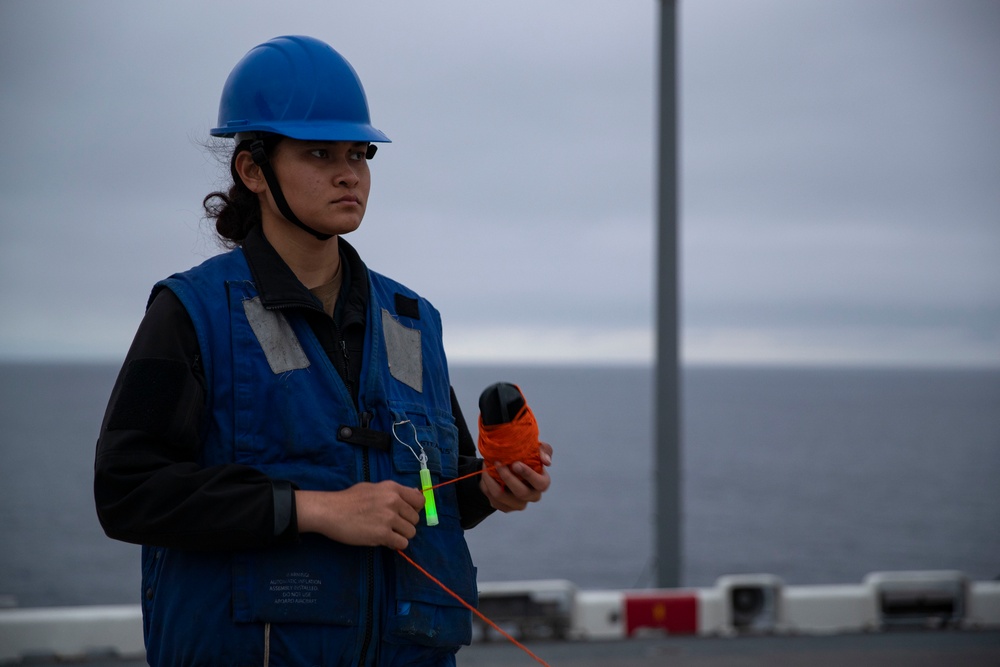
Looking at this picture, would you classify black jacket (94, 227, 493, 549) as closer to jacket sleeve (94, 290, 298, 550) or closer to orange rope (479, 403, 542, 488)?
jacket sleeve (94, 290, 298, 550)

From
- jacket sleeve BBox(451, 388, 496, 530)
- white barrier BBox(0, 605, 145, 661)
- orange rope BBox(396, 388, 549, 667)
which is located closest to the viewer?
orange rope BBox(396, 388, 549, 667)

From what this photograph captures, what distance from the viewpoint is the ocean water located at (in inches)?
2016

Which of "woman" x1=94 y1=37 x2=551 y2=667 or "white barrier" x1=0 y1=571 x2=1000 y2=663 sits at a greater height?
"woman" x1=94 y1=37 x2=551 y2=667

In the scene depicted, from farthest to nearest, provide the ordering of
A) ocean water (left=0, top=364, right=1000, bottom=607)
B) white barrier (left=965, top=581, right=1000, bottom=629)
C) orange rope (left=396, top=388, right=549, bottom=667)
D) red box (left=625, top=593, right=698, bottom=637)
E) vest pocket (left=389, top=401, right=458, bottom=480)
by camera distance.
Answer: ocean water (left=0, top=364, right=1000, bottom=607), white barrier (left=965, top=581, right=1000, bottom=629), red box (left=625, top=593, right=698, bottom=637), orange rope (left=396, top=388, right=549, bottom=667), vest pocket (left=389, top=401, right=458, bottom=480)

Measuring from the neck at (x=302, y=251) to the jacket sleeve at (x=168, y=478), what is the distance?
0.41m

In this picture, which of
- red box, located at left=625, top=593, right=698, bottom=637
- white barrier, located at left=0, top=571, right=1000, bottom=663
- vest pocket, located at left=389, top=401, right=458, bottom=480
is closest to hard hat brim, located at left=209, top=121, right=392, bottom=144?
vest pocket, located at left=389, top=401, right=458, bottom=480

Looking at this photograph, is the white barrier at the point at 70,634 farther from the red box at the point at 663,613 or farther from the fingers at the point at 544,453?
the fingers at the point at 544,453

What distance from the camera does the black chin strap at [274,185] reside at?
2.49 metres

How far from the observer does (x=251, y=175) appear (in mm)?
2570

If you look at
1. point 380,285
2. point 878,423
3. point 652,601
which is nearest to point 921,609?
point 652,601

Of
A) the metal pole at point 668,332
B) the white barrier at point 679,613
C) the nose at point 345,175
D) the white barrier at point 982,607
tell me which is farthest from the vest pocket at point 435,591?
the white barrier at point 982,607

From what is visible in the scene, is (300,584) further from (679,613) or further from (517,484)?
(679,613)

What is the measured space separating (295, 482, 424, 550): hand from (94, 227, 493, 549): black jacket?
0.04 meters

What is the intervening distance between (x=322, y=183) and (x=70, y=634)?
6115 millimetres
